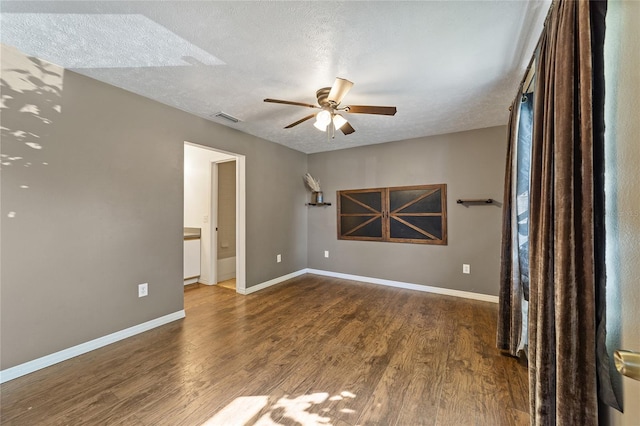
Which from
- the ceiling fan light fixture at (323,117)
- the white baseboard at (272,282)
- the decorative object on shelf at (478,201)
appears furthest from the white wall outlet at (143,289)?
the decorative object on shelf at (478,201)

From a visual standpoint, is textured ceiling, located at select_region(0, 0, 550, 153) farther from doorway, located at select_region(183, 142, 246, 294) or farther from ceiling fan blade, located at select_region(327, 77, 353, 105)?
doorway, located at select_region(183, 142, 246, 294)

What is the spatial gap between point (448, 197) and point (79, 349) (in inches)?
181

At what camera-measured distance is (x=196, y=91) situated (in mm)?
2525

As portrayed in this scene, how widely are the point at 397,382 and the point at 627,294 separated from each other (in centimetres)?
158

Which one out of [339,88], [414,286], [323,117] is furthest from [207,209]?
[414,286]

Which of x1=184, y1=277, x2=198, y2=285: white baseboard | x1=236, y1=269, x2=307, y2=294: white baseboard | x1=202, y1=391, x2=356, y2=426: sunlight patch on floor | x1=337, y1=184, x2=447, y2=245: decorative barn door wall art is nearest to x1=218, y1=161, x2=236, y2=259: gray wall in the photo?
x1=184, y1=277, x2=198, y2=285: white baseboard

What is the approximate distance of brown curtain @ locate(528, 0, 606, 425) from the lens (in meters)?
0.84

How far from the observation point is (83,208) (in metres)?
2.26

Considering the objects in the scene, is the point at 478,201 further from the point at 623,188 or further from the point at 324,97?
the point at 623,188

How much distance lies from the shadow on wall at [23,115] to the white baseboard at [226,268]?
2838 mm

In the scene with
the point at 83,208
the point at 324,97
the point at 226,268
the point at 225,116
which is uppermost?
the point at 225,116

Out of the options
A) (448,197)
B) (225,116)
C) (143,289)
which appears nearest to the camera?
(143,289)

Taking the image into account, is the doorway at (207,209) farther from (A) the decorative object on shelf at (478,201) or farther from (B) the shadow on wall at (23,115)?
(A) the decorative object on shelf at (478,201)

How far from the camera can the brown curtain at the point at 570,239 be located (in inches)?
33.0
